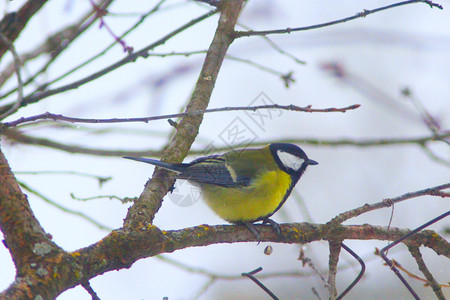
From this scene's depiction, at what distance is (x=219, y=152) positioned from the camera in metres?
3.19

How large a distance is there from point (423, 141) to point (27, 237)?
8.72 ft

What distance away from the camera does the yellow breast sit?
8.87 ft

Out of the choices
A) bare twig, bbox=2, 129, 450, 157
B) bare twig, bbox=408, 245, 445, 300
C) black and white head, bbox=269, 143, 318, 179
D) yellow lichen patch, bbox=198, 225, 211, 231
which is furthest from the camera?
black and white head, bbox=269, 143, 318, 179

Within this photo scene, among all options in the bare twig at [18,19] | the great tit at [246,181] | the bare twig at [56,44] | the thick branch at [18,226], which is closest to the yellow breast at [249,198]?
the great tit at [246,181]

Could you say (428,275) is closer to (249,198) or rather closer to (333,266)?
(333,266)

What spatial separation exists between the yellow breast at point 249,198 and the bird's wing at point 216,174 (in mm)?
47

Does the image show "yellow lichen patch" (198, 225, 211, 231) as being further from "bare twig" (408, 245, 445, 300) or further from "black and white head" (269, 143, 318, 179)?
"black and white head" (269, 143, 318, 179)

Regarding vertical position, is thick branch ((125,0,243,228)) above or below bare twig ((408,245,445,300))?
above

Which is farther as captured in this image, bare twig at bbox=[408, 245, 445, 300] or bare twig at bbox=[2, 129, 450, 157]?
bare twig at bbox=[2, 129, 450, 157]

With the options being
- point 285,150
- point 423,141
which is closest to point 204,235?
point 285,150

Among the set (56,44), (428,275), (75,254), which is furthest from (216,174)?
(75,254)

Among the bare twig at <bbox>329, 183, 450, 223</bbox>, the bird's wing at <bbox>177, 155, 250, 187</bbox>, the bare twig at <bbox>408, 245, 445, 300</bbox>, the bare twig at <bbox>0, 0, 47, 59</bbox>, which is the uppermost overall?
the bird's wing at <bbox>177, 155, 250, 187</bbox>

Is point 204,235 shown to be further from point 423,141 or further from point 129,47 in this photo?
point 423,141

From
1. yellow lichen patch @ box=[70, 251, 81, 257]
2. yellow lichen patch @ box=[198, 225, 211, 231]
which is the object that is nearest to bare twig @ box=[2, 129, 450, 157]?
yellow lichen patch @ box=[198, 225, 211, 231]
